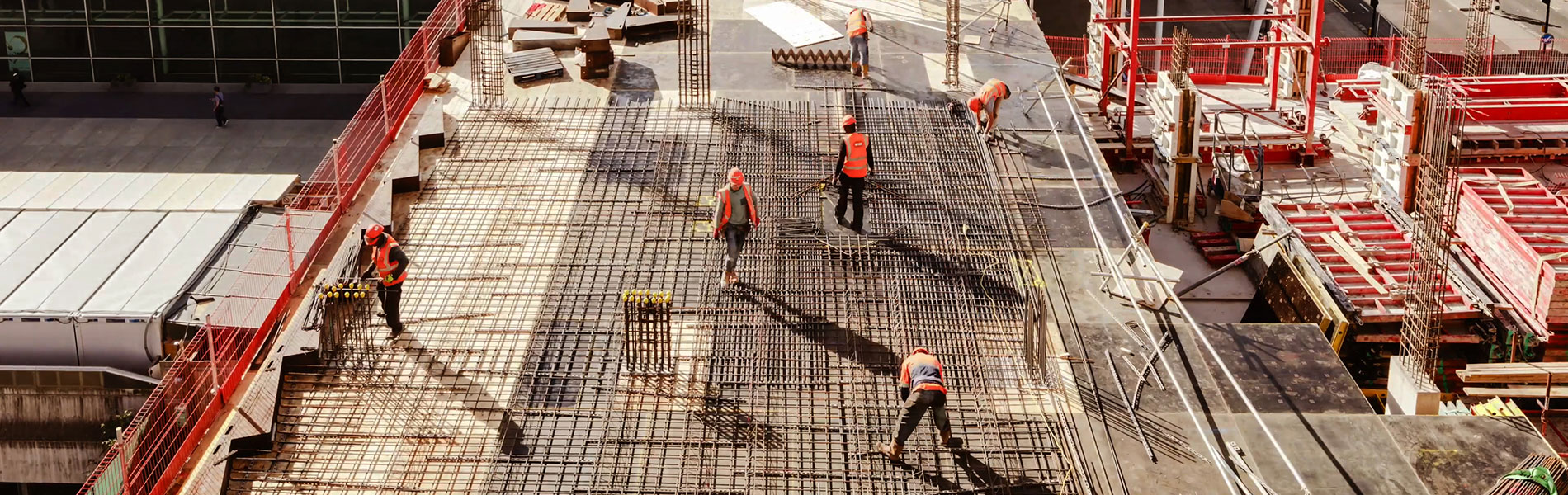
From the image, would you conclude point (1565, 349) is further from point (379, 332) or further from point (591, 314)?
point (379, 332)

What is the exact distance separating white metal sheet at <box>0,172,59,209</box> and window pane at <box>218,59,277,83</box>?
26.7 feet

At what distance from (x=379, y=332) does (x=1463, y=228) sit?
19.4 m

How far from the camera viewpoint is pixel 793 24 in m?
34.3

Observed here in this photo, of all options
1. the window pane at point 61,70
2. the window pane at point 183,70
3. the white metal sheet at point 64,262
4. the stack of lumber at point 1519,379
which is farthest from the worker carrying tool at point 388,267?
the window pane at point 61,70

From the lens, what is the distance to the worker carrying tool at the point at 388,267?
18594mm

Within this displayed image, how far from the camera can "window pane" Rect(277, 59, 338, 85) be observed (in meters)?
44.5

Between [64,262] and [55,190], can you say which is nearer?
[64,262]

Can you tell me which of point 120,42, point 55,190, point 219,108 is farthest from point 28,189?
point 120,42

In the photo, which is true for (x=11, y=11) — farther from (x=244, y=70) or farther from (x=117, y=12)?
(x=244, y=70)

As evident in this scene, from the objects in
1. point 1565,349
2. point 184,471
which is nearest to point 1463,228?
point 1565,349

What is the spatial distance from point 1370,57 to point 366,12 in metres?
31.2

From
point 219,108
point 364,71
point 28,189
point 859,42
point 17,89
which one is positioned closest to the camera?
point 859,42

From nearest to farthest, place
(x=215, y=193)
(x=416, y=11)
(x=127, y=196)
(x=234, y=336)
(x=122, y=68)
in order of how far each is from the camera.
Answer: (x=234, y=336), (x=127, y=196), (x=215, y=193), (x=416, y=11), (x=122, y=68)

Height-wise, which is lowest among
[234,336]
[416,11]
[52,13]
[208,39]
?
[208,39]
